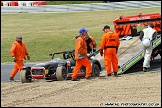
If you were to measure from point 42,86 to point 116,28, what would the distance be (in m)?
7.55

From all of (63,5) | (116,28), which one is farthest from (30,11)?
(116,28)

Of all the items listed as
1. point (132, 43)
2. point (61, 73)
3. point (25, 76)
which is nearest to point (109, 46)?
point (61, 73)

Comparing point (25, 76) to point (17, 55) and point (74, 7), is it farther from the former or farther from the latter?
point (74, 7)

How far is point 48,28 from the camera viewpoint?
3909 centimetres

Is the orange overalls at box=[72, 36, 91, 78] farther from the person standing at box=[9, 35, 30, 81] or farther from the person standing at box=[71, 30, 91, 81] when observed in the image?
the person standing at box=[9, 35, 30, 81]

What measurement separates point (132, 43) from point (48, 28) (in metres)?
20.1

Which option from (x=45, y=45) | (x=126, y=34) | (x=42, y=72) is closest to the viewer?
(x=42, y=72)

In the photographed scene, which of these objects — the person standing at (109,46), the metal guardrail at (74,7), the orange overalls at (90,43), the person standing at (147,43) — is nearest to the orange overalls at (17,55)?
the orange overalls at (90,43)

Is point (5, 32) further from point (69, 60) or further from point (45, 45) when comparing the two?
point (69, 60)

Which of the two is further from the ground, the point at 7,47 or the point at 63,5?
the point at 63,5

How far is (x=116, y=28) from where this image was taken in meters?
20.9

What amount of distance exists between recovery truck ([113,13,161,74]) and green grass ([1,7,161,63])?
201 inches

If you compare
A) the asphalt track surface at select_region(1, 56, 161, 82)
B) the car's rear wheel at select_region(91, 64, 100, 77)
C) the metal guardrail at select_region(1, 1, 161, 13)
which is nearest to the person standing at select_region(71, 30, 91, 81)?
the car's rear wheel at select_region(91, 64, 100, 77)

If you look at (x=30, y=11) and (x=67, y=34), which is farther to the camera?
(x=30, y=11)
